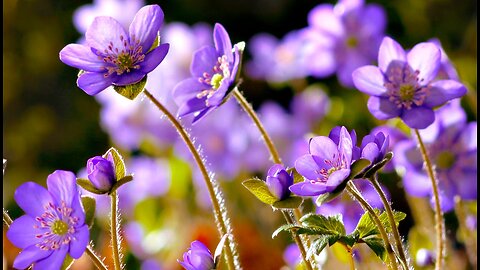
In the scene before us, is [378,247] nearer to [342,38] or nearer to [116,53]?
[116,53]

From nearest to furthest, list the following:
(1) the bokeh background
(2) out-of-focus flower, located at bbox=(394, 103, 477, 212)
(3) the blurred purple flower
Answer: (3) the blurred purple flower < (2) out-of-focus flower, located at bbox=(394, 103, 477, 212) < (1) the bokeh background

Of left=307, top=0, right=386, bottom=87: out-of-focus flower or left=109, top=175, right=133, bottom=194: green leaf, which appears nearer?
left=109, top=175, right=133, bottom=194: green leaf

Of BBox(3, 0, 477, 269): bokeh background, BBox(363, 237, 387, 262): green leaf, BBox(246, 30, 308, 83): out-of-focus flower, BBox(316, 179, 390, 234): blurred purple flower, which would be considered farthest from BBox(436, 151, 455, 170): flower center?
BBox(3, 0, 477, 269): bokeh background

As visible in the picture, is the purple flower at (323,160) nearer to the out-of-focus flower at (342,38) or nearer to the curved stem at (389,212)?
the curved stem at (389,212)

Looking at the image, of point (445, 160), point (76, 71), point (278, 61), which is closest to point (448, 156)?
point (445, 160)

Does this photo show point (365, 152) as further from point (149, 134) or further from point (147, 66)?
point (149, 134)

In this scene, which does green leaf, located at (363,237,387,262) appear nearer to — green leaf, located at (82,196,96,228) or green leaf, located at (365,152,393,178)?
green leaf, located at (365,152,393,178)
